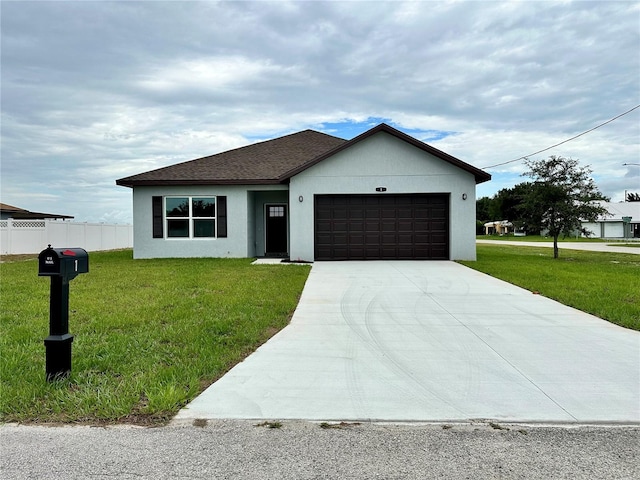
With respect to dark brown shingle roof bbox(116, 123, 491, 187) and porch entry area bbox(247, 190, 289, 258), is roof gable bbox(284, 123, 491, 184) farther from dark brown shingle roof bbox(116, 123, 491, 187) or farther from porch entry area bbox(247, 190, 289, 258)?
porch entry area bbox(247, 190, 289, 258)

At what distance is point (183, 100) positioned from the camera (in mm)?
18625

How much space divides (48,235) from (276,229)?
13428mm

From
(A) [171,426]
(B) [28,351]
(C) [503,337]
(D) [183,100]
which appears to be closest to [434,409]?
(A) [171,426]

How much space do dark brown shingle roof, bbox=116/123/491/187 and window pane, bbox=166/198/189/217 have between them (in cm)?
80

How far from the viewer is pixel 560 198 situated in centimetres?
1820

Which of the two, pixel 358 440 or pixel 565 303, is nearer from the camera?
pixel 358 440

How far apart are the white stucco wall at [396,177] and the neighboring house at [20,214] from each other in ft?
94.4

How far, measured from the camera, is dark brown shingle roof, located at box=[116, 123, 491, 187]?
16.0 metres

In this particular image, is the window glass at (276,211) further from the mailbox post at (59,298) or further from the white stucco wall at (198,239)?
the mailbox post at (59,298)

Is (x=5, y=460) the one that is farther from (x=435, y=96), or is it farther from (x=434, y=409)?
(x=435, y=96)

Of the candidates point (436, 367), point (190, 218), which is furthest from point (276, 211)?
point (436, 367)

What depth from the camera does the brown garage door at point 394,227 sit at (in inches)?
654

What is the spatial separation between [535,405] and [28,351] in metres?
5.46

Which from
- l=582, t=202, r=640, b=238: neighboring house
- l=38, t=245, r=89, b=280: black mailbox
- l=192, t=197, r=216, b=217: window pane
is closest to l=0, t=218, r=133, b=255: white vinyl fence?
l=192, t=197, r=216, b=217: window pane
